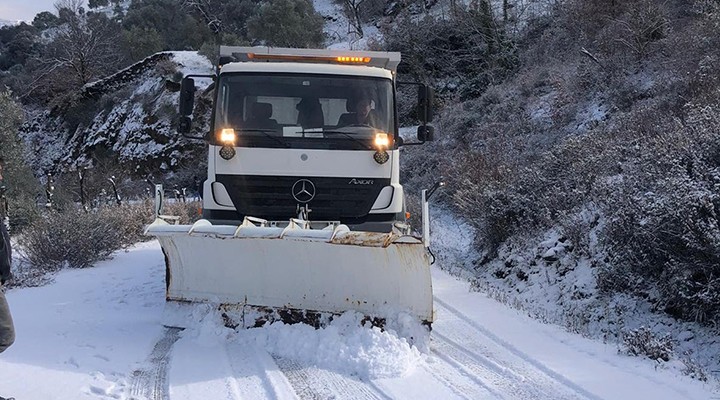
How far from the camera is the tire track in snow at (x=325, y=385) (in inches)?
165

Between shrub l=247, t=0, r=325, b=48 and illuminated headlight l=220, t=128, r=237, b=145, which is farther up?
shrub l=247, t=0, r=325, b=48

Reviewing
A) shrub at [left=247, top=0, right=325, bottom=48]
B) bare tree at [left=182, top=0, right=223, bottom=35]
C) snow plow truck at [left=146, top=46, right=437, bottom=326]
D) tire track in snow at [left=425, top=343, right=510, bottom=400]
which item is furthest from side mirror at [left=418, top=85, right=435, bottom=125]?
bare tree at [left=182, top=0, right=223, bottom=35]

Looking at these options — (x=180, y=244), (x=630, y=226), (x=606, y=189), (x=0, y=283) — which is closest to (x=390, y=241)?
(x=180, y=244)

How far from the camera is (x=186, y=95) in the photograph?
6930 millimetres

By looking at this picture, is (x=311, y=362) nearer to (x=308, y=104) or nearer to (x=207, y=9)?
(x=308, y=104)

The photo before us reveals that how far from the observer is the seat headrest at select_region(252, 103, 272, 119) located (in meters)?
6.55

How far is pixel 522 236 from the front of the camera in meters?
9.53

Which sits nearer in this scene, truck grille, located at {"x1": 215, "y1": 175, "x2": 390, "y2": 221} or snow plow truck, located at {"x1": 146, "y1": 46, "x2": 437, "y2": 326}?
snow plow truck, located at {"x1": 146, "y1": 46, "x2": 437, "y2": 326}

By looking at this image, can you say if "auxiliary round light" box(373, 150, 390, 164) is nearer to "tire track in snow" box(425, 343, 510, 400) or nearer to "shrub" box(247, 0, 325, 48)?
"tire track in snow" box(425, 343, 510, 400)

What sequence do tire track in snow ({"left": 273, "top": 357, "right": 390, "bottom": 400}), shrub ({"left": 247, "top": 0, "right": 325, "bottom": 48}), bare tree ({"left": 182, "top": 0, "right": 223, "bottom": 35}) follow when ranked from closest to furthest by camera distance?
tire track in snow ({"left": 273, "top": 357, "right": 390, "bottom": 400}) → shrub ({"left": 247, "top": 0, "right": 325, "bottom": 48}) → bare tree ({"left": 182, "top": 0, "right": 223, "bottom": 35})

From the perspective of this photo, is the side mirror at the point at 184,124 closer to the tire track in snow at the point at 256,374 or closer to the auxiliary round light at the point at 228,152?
the auxiliary round light at the point at 228,152

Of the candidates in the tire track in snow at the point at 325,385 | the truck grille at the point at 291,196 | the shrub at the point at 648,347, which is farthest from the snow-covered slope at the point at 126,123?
the shrub at the point at 648,347

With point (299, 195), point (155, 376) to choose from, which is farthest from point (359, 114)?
point (155, 376)

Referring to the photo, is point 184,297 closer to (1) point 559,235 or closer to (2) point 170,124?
(1) point 559,235
